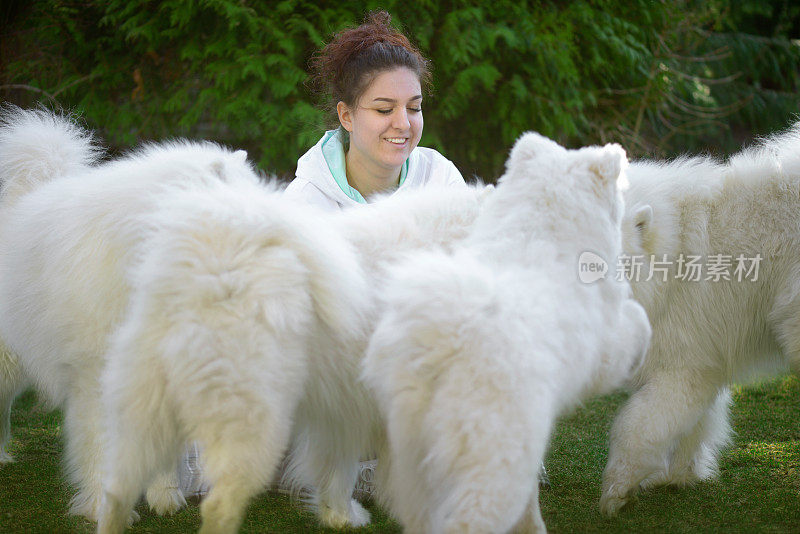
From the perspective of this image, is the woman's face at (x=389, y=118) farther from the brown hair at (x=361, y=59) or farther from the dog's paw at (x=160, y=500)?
the dog's paw at (x=160, y=500)

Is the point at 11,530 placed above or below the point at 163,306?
below

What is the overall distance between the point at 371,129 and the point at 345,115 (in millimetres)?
314

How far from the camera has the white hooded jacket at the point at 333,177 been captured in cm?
364

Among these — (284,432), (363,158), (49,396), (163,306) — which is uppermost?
(363,158)

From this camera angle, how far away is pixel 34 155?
12.0ft

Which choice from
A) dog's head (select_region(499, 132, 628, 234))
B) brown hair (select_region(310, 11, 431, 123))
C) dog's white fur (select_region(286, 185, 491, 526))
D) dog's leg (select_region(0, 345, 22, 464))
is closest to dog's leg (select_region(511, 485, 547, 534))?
dog's white fur (select_region(286, 185, 491, 526))

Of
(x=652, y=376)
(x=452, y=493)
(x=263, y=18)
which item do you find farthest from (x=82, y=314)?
(x=263, y=18)

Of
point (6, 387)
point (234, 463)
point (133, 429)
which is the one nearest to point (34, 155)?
point (6, 387)

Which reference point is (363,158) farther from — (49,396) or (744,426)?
(744,426)

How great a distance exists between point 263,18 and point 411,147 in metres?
2.52

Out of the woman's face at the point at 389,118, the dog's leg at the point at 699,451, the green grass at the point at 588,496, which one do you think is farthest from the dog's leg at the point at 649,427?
the woman's face at the point at 389,118

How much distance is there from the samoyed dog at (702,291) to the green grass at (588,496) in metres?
0.17

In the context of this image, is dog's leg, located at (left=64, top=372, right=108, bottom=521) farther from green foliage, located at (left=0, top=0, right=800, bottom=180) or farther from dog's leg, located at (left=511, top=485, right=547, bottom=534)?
green foliage, located at (left=0, top=0, right=800, bottom=180)

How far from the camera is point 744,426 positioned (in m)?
4.44
